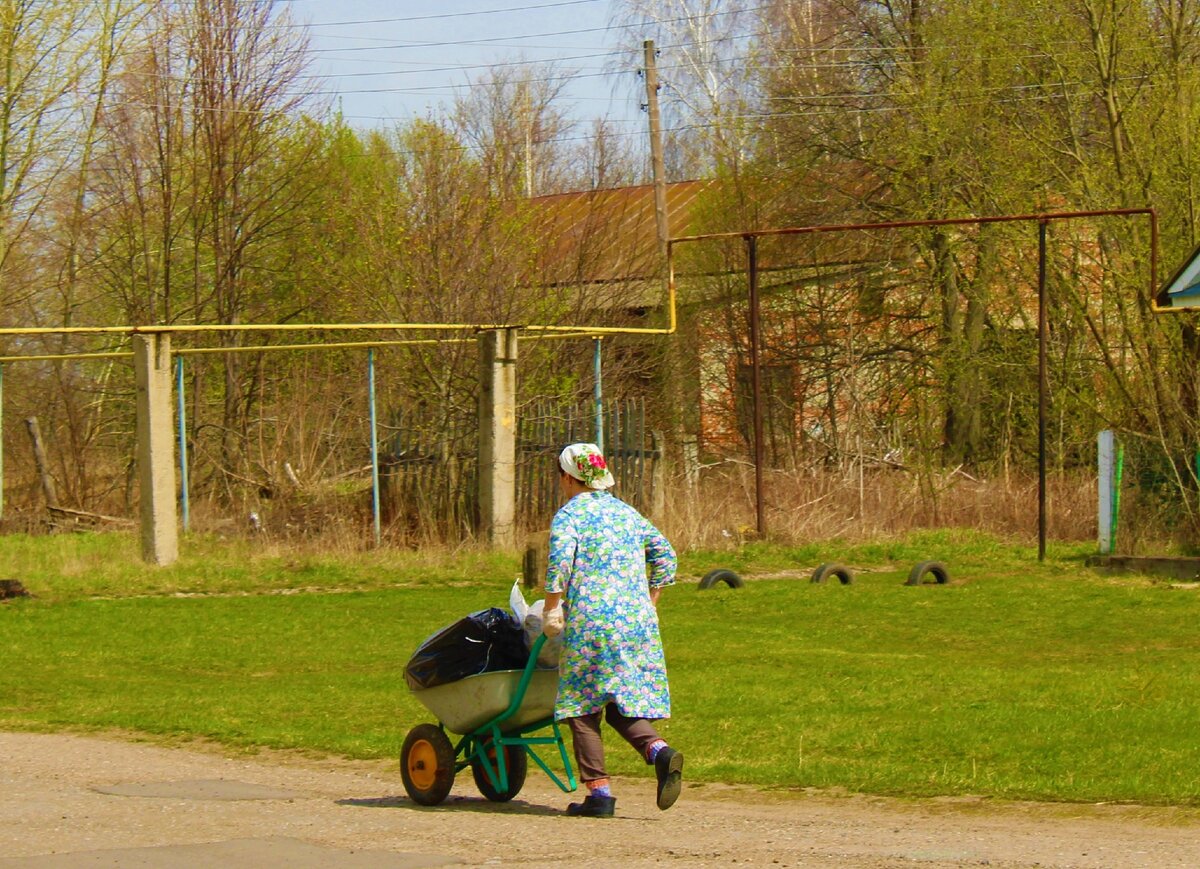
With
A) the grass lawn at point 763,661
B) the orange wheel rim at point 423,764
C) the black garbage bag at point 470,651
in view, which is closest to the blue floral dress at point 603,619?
the black garbage bag at point 470,651

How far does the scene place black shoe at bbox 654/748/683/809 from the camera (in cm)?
734

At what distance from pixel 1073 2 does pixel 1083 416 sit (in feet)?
20.1

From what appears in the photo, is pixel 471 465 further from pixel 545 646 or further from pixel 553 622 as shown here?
pixel 553 622

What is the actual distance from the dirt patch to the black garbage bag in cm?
65

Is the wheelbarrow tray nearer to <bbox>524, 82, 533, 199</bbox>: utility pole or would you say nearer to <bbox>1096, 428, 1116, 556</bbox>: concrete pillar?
<bbox>1096, 428, 1116, 556</bbox>: concrete pillar

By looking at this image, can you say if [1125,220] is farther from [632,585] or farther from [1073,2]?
[632,585]

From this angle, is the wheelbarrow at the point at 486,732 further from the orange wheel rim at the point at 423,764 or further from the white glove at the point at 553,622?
the white glove at the point at 553,622

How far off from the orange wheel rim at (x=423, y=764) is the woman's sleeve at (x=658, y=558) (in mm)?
1316

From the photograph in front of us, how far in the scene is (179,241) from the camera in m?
31.7

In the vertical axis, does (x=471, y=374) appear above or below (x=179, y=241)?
below

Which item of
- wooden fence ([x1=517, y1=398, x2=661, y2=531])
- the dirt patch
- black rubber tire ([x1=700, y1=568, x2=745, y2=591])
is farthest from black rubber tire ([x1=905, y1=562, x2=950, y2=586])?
the dirt patch

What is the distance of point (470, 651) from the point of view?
7797mm

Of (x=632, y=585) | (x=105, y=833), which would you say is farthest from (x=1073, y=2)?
(x=105, y=833)

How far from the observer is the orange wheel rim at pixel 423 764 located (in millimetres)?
7980
